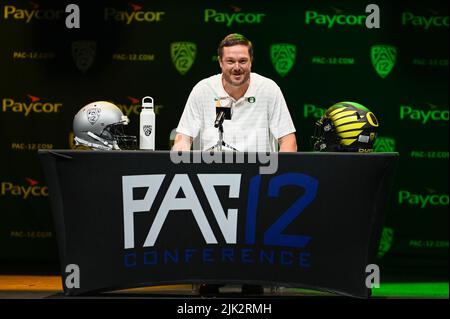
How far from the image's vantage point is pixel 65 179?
3.89m

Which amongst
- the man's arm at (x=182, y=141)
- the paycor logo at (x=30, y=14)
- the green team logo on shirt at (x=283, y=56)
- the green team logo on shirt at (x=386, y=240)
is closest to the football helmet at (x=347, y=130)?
the man's arm at (x=182, y=141)

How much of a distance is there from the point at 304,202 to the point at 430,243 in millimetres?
3055

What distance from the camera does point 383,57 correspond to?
21.6ft

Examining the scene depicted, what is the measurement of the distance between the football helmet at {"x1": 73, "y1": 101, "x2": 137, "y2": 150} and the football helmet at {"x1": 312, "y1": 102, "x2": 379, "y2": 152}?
1105mm

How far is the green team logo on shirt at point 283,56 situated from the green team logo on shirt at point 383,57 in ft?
2.16

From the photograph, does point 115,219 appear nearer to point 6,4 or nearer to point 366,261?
point 366,261

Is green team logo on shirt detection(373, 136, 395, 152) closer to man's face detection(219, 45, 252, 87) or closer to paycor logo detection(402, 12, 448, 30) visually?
paycor logo detection(402, 12, 448, 30)

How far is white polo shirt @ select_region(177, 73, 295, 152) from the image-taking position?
14.7 feet

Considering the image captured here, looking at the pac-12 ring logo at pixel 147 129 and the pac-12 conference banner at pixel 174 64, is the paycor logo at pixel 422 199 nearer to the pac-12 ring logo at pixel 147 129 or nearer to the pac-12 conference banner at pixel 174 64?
the pac-12 conference banner at pixel 174 64

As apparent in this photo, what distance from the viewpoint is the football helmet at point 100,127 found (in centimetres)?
458

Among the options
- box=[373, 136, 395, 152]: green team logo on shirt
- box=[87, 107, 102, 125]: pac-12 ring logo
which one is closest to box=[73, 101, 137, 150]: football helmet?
box=[87, 107, 102, 125]: pac-12 ring logo

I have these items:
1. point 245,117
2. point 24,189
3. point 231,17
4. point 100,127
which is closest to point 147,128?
point 100,127

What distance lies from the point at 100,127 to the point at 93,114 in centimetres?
9
